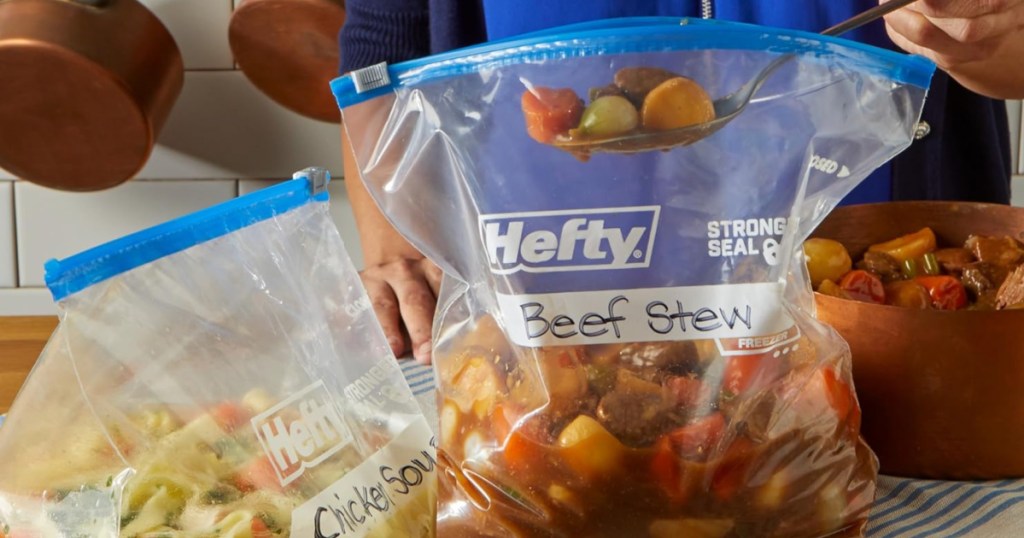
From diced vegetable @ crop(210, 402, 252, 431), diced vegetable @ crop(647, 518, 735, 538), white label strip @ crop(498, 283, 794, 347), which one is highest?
white label strip @ crop(498, 283, 794, 347)

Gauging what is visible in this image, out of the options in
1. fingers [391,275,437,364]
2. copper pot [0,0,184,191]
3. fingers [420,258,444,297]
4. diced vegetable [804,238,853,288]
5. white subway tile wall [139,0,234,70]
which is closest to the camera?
diced vegetable [804,238,853,288]

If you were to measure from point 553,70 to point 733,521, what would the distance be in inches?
9.1

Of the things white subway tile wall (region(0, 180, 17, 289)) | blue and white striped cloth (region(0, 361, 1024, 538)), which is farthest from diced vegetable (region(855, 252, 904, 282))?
white subway tile wall (region(0, 180, 17, 289))

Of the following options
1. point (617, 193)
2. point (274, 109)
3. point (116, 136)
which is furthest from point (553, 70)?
point (274, 109)

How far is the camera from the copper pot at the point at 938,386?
0.57 m

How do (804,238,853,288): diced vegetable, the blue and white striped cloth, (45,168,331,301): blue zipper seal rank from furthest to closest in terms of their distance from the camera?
1. (804,238,853,288): diced vegetable
2. the blue and white striped cloth
3. (45,168,331,301): blue zipper seal

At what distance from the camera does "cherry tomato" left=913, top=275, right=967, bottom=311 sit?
65 cm

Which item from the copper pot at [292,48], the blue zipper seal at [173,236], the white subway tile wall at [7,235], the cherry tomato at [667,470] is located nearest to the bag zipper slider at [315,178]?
the blue zipper seal at [173,236]

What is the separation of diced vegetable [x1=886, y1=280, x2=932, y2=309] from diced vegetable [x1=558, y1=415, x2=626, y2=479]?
25cm

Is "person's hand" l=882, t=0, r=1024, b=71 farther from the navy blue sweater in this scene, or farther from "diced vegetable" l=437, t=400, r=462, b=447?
"diced vegetable" l=437, t=400, r=462, b=447

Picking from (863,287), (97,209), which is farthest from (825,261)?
Result: (97,209)

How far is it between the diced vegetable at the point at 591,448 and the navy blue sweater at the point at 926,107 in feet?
1.90

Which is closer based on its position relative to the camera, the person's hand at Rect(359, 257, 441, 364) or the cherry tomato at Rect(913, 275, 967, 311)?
the cherry tomato at Rect(913, 275, 967, 311)

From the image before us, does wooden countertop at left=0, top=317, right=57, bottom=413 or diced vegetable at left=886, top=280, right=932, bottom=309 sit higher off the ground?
diced vegetable at left=886, top=280, right=932, bottom=309
